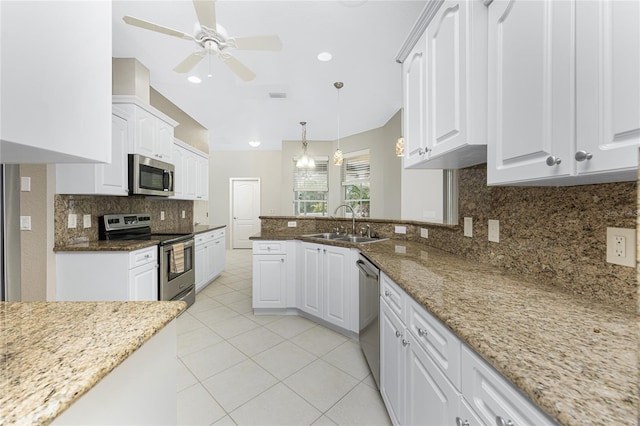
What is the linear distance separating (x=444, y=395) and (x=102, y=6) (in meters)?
1.62

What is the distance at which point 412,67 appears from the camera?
163 centimetres

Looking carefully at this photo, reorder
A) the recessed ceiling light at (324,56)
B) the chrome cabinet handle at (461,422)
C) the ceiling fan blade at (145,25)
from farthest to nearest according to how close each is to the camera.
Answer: the recessed ceiling light at (324,56) < the ceiling fan blade at (145,25) < the chrome cabinet handle at (461,422)

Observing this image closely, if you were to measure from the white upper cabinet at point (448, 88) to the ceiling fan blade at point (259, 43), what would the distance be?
105 cm

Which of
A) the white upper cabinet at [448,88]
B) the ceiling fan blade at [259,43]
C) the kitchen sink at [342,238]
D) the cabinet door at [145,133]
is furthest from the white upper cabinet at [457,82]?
the cabinet door at [145,133]

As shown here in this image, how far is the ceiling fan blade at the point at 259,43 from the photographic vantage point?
2.01 metres

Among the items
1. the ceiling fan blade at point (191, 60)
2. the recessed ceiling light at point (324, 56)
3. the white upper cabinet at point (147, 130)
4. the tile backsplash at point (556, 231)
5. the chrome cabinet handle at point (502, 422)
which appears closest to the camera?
the chrome cabinet handle at point (502, 422)

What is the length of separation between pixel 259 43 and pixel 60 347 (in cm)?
220

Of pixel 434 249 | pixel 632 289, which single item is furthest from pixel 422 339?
pixel 434 249

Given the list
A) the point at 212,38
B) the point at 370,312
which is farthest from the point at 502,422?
the point at 212,38

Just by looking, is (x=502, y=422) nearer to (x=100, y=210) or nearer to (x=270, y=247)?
(x=270, y=247)

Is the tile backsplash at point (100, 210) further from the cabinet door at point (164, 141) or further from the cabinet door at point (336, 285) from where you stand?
the cabinet door at point (336, 285)

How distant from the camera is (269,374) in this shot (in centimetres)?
189

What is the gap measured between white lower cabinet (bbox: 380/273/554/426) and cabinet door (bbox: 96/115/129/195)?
2576 millimetres

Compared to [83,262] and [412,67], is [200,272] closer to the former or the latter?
[83,262]
